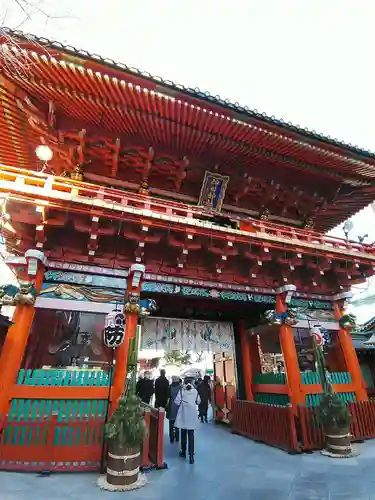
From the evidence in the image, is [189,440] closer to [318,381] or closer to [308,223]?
[318,381]

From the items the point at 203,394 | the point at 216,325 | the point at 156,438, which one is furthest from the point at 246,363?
the point at 156,438

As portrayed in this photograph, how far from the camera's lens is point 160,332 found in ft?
28.9

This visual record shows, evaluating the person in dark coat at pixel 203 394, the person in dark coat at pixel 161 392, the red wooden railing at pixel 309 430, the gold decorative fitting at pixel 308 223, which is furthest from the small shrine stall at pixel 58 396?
the gold decorative fitting at pixel 308 223

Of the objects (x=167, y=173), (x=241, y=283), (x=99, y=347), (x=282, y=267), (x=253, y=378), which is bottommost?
(x=253, y=378)

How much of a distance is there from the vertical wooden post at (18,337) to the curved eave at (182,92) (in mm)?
4501

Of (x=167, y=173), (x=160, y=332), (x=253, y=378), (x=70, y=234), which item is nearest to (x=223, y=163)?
(x=167, y=173)

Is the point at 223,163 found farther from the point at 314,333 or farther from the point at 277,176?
the point at 314,333

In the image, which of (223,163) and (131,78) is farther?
(223,163)

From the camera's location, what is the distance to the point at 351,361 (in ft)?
29.5

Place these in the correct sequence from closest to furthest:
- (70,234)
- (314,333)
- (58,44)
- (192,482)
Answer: (192,482), (58,44), (70,234), (314,333)

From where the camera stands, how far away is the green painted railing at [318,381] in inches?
316

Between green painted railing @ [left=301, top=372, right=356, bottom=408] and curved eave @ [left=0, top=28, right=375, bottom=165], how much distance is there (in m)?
7.07

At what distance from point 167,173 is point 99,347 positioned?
6.02 m

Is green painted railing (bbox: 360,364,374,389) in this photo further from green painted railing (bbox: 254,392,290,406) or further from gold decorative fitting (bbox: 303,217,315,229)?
gold decorative fitting (bbox: 303,217,315,229)
